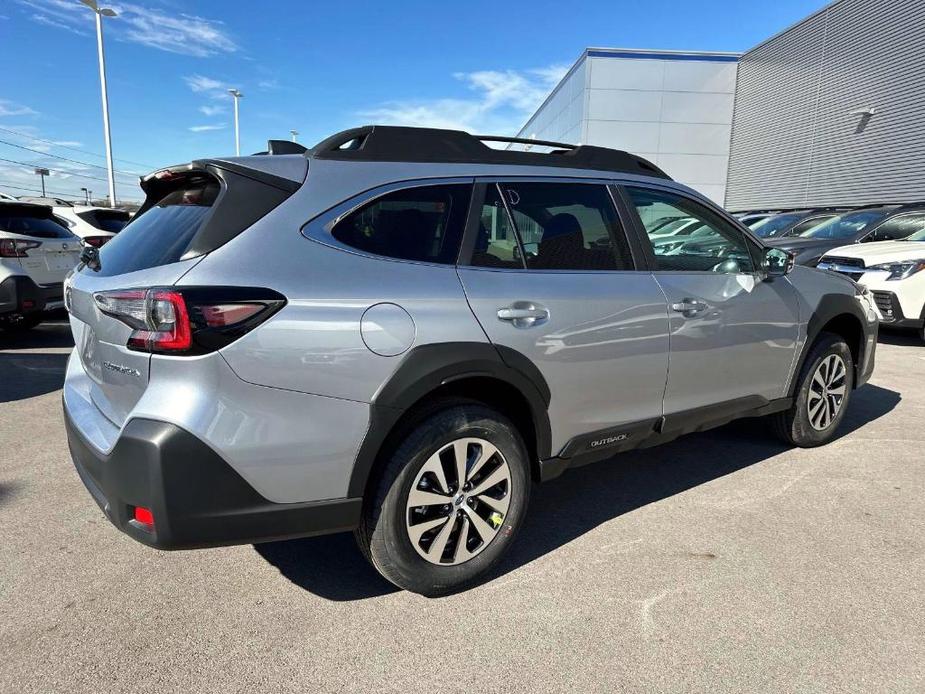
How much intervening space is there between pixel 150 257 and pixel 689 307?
94.3 inches

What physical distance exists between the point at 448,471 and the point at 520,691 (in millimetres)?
799

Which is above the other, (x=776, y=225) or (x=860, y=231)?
(x=776, y=225)

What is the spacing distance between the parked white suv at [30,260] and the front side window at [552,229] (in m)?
5.86

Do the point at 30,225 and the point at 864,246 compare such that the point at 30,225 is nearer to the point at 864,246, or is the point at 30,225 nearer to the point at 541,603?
the point at 541,603

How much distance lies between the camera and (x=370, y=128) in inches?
98.1

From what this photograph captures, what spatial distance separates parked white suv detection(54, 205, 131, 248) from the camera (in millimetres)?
9070

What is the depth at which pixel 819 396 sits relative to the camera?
4133mm

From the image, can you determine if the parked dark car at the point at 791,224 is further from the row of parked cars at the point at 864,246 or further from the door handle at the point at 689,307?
the door handle at the point at 689,307

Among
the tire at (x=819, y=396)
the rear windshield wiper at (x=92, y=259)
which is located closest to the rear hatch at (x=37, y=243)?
the rear windshield wiper at (x=92, y=259)

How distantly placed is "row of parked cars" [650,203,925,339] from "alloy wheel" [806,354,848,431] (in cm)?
81

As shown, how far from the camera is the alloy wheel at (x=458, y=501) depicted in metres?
2.39

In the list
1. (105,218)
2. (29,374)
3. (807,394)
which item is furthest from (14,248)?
(807,394)

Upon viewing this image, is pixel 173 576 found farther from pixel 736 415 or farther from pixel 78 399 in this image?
pixel 736 415

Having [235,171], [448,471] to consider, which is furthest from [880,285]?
[235,171]
